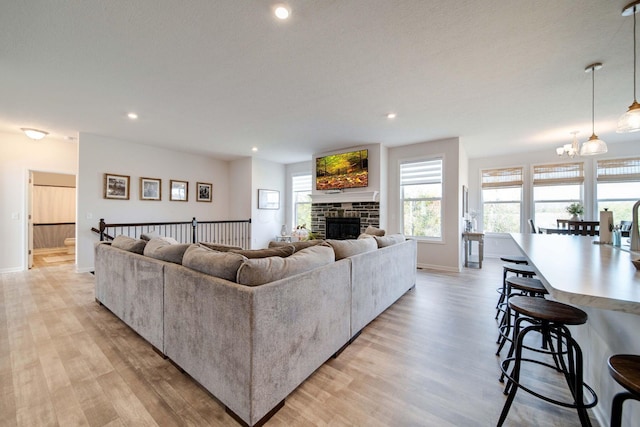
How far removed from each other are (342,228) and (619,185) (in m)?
5.94

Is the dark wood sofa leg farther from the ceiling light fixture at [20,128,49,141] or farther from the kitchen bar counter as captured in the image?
the ceiling light fixture at [20,128,49,141]

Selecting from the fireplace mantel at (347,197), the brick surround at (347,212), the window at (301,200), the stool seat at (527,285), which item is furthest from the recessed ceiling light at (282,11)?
the window at (301,200)

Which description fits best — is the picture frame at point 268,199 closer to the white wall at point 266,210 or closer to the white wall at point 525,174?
the white wall at point 266,210

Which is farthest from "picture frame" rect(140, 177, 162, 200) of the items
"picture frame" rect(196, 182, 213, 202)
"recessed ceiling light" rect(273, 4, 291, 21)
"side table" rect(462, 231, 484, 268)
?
"side table" rect(462, 231, 484, 268)

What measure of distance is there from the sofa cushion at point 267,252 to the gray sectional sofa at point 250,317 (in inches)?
5.7

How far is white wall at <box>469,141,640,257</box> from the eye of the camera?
5426 millimetres

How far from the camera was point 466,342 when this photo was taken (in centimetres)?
234

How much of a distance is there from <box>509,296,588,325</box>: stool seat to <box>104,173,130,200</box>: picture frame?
6766 mm

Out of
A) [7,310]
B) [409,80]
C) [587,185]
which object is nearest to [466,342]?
[409,80]

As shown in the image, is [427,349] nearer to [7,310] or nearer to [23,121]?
[7,310]

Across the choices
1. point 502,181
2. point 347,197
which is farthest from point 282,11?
point 502,181

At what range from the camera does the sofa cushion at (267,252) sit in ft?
6.09

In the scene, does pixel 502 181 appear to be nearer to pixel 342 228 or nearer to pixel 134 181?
pixel 342 228

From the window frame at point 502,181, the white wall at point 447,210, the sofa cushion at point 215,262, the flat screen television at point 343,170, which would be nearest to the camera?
the sofa cushion at point 215,262
